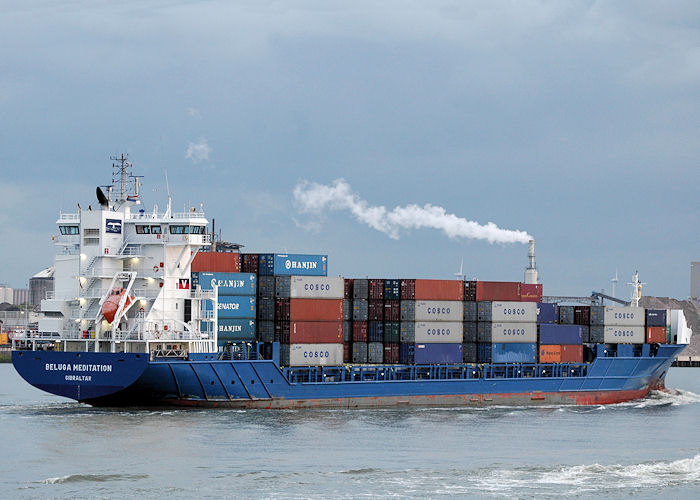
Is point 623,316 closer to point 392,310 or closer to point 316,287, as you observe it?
point 392,310

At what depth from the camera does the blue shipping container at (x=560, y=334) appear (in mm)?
58531

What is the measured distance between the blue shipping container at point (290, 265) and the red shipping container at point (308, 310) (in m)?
1.41

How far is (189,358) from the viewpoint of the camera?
4678 centimetres

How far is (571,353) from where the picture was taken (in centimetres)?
5972

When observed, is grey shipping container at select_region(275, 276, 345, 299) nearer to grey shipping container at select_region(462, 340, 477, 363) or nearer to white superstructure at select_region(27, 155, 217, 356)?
white superstructure at select_region(27, 155, 217, 356)

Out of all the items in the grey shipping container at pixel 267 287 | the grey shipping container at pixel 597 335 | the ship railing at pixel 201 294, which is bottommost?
the grey shipping container at pixel 597 335

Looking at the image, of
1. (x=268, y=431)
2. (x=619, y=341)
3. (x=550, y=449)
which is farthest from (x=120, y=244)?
(x=619, y=341)

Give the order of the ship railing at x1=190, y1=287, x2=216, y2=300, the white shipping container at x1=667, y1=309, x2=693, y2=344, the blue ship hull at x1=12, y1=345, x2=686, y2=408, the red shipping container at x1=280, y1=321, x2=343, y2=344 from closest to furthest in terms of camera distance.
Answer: the blue ship hull at x1=12, y1=345, x2=686, y2=408
the ship railing at x1=190, y1=287, x2=216, y2=300
the red shipping container at x1=280, y1=321, x2=343, y2=344
the white shipping container at x1=667, y1=309, x2=693, y2=344

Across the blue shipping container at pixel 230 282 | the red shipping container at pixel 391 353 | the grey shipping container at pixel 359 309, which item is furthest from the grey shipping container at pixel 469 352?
the blue shipping container at pixel 230 282

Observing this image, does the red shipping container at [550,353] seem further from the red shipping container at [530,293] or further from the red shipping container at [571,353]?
the red shipping container at [530,293]

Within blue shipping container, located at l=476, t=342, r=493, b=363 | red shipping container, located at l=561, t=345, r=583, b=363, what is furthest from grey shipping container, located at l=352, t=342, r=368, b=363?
red shipping container, located at l=561, t=345, r=583, b=363

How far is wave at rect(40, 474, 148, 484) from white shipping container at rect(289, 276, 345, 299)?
1687 cm

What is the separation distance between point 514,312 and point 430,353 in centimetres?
535

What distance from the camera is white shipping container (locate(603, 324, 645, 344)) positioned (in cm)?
6191
